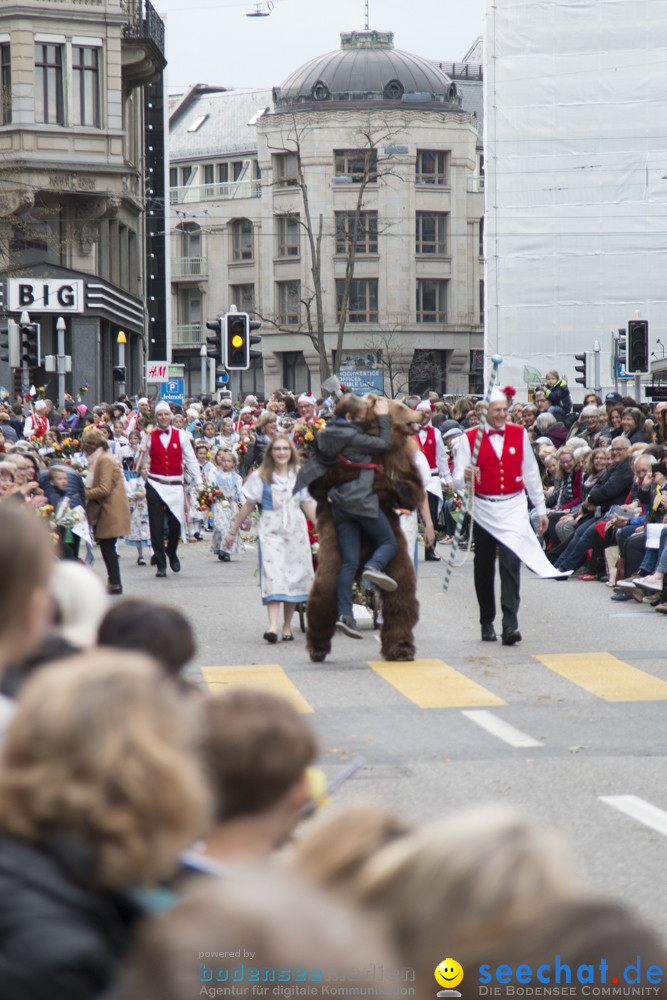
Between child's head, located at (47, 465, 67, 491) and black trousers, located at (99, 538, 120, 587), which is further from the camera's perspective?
black trousers, located at (99, 538, 120, 587)

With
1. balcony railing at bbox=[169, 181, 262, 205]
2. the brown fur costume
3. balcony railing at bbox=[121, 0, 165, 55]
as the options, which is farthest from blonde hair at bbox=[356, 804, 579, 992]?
balcony railing at bbox=[169, 181, 262, 205]

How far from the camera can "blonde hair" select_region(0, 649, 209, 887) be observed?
2328 mm

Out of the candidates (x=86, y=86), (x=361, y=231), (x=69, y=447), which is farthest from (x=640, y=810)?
(x=361, y=231)

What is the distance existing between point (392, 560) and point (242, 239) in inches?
2882

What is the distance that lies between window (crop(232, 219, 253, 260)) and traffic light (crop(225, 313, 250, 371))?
59722 millimetres

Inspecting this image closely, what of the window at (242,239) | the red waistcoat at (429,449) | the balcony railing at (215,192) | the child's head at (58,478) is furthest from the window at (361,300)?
the child's head at (58,478)

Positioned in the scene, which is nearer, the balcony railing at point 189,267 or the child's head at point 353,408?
the child's head at point 353,408

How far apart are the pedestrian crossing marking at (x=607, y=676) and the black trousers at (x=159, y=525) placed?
23.1 ft

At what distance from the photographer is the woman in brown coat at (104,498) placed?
15.6 metres

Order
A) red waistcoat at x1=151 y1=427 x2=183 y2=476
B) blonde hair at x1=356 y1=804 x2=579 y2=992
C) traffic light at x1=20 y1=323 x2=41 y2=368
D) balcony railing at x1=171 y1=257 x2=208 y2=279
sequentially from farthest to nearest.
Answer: balcony railing at x1=171 y1=257 x2=208 y2=279, traffic light at x1=20 y1=323 x2=41 y2=368, red waistcoat at x1=151 y1=427 x2=183 y2=476, blonde hair at x1=356 y1=804 x2=579 y2=992

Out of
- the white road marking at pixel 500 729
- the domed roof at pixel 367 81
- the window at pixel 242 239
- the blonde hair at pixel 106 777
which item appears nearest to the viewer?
the blonde hair at pixel 106 777

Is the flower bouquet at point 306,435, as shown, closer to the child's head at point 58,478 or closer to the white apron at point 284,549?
the white apron at point 284,549

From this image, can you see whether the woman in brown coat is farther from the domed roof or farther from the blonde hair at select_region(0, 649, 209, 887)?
the domed roof

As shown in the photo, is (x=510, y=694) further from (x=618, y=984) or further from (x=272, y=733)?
(x=618, y=984)
